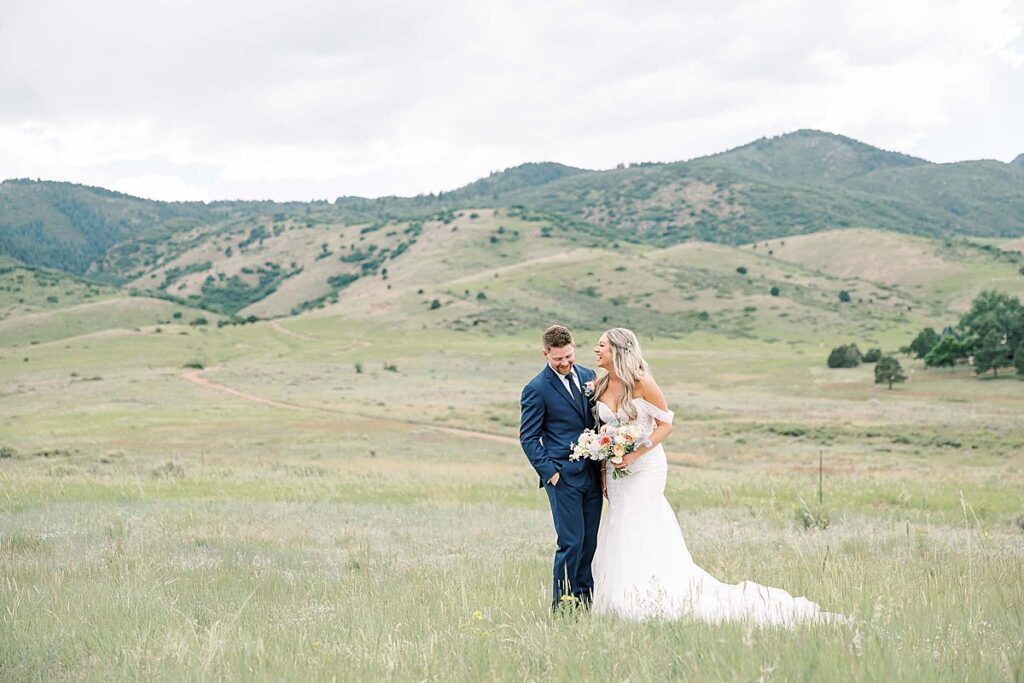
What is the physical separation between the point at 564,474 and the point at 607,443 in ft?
1.55

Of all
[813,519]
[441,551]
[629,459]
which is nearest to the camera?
[629,459]

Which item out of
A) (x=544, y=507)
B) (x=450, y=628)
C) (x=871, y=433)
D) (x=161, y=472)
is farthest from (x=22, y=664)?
(x=871, y=433)

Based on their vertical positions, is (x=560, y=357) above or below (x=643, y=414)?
above

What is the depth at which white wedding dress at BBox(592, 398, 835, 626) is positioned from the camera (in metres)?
6.45

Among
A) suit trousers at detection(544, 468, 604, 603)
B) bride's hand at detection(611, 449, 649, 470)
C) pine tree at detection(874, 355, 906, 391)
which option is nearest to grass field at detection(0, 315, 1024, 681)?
suit trousers at detection(544, 468, 604, 603)

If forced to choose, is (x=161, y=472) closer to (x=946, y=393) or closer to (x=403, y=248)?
(x=946, y=393)

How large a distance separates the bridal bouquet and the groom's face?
57cm

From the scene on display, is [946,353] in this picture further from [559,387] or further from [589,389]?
[559,387]

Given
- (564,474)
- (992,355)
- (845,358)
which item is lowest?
(845,358)

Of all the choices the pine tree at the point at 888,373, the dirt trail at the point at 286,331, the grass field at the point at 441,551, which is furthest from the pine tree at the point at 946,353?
the dirt trail at the point at 286,331

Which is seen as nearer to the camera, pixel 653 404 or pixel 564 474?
pixel 564 474

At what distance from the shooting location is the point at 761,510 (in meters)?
14.9

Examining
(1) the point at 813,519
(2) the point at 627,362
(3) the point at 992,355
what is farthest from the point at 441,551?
(3) the point at 992,355

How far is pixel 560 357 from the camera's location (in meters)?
6.86
